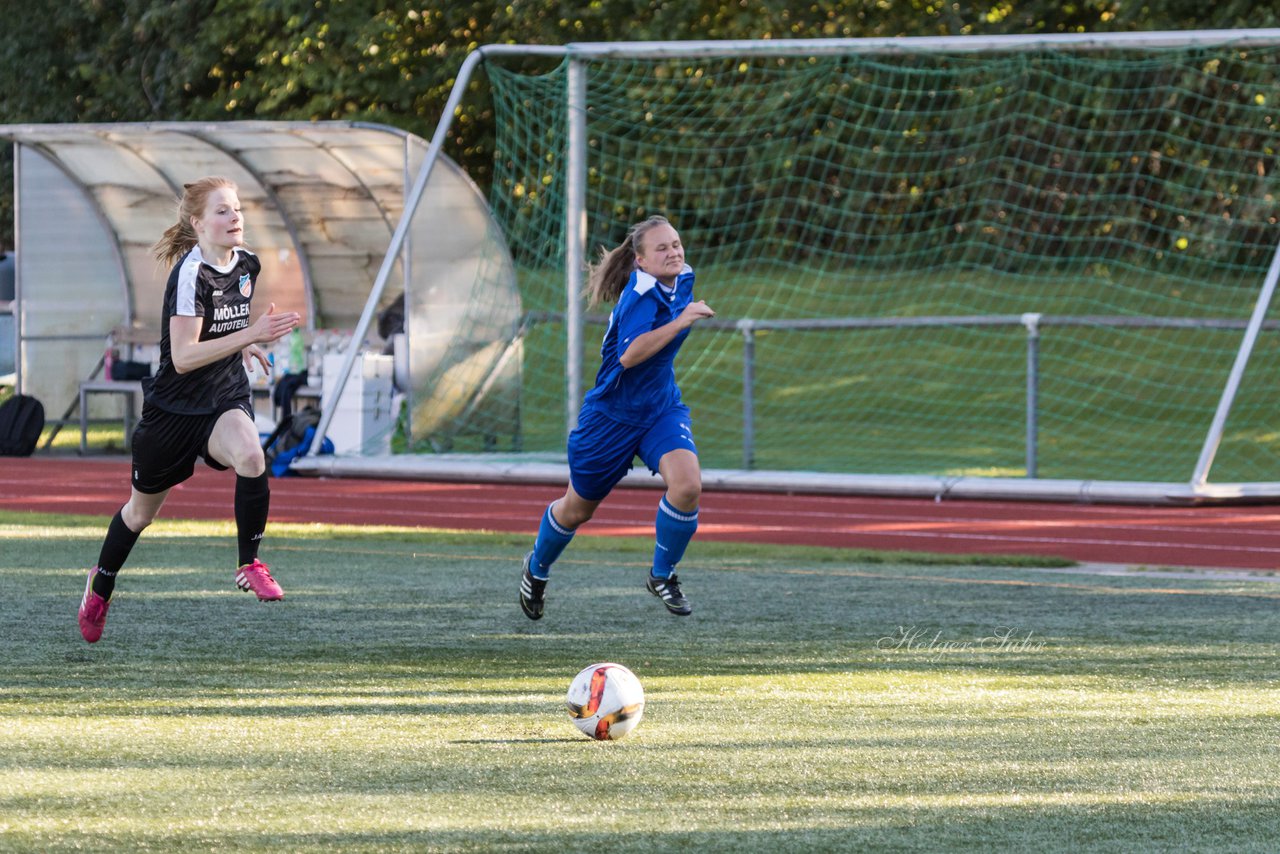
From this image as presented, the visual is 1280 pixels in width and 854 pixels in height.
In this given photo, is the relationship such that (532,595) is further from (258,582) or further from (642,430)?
(258,582)

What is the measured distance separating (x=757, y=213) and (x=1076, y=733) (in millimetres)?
17780

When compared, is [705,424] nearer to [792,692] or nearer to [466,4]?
[466,4]

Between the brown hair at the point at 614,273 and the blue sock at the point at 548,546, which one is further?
the brown hair at the point at 614,273

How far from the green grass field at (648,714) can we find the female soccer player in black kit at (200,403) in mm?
285

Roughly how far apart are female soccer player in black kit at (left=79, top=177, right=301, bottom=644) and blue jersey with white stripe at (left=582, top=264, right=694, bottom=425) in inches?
48.9

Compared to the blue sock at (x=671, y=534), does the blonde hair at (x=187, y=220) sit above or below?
above

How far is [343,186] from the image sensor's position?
16.2 m

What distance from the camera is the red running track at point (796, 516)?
10.3 meters

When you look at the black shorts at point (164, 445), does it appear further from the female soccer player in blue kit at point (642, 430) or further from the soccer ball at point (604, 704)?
the soccer ball at point (604, 704)

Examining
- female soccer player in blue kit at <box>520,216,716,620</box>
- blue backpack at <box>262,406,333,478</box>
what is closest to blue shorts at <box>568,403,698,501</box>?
female soccer player in blue kit at <box>520,216,716,620</box>

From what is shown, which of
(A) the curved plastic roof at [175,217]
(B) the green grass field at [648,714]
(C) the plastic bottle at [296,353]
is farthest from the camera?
(C) the plastic bottle at [296,353]

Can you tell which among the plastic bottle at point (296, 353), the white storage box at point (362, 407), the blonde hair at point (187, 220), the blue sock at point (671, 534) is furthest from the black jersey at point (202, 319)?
the plastic bottle at point (296, 353)

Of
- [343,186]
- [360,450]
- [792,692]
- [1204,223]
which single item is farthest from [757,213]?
[792,692]

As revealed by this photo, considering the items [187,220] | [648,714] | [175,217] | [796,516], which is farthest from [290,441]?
[648,714]
